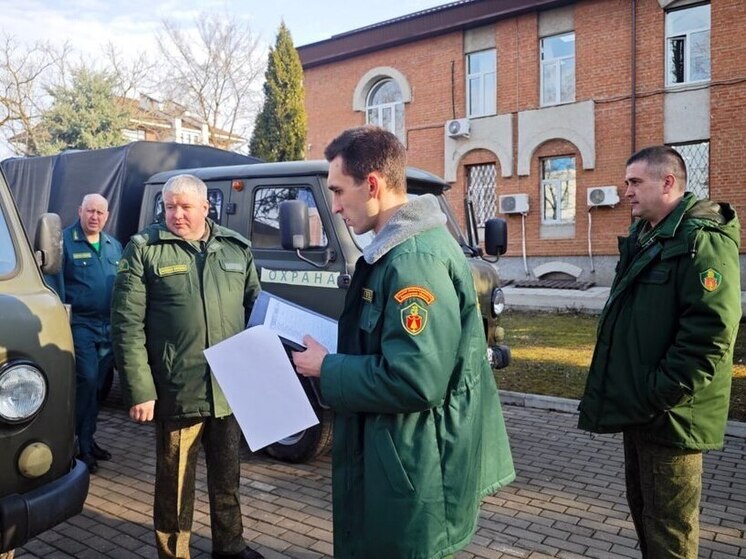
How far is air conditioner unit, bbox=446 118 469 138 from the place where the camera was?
1875 centimetres

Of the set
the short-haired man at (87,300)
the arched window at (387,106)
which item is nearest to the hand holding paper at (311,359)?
the short-haired man at (87,300)

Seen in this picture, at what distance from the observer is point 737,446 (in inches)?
215

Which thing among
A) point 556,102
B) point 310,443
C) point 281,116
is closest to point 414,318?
point 310,443

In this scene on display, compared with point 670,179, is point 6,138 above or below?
above

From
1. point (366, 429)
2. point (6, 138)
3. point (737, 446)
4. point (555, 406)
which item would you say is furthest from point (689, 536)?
point (6, 138)

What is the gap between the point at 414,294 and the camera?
184 cm

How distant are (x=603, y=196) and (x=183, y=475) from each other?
15.6 m

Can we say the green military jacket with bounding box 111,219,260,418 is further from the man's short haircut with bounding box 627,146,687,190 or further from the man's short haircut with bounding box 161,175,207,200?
the man's short haircut with bounding box 627,146,687,190

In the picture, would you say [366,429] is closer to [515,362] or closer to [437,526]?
[437,526]

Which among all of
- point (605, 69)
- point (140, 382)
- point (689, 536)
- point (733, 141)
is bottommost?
point (689, 536)

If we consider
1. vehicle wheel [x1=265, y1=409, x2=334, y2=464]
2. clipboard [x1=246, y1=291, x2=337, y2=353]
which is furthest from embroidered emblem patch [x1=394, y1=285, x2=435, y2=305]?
vehicle wheel [x1=265, y1=409, x2=334, y2=464]

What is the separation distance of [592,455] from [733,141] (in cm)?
1325

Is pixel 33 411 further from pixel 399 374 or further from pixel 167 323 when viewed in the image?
pixel 399 374

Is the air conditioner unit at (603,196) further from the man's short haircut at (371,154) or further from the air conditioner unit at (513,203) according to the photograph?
the man's short haircut at (371,154)
